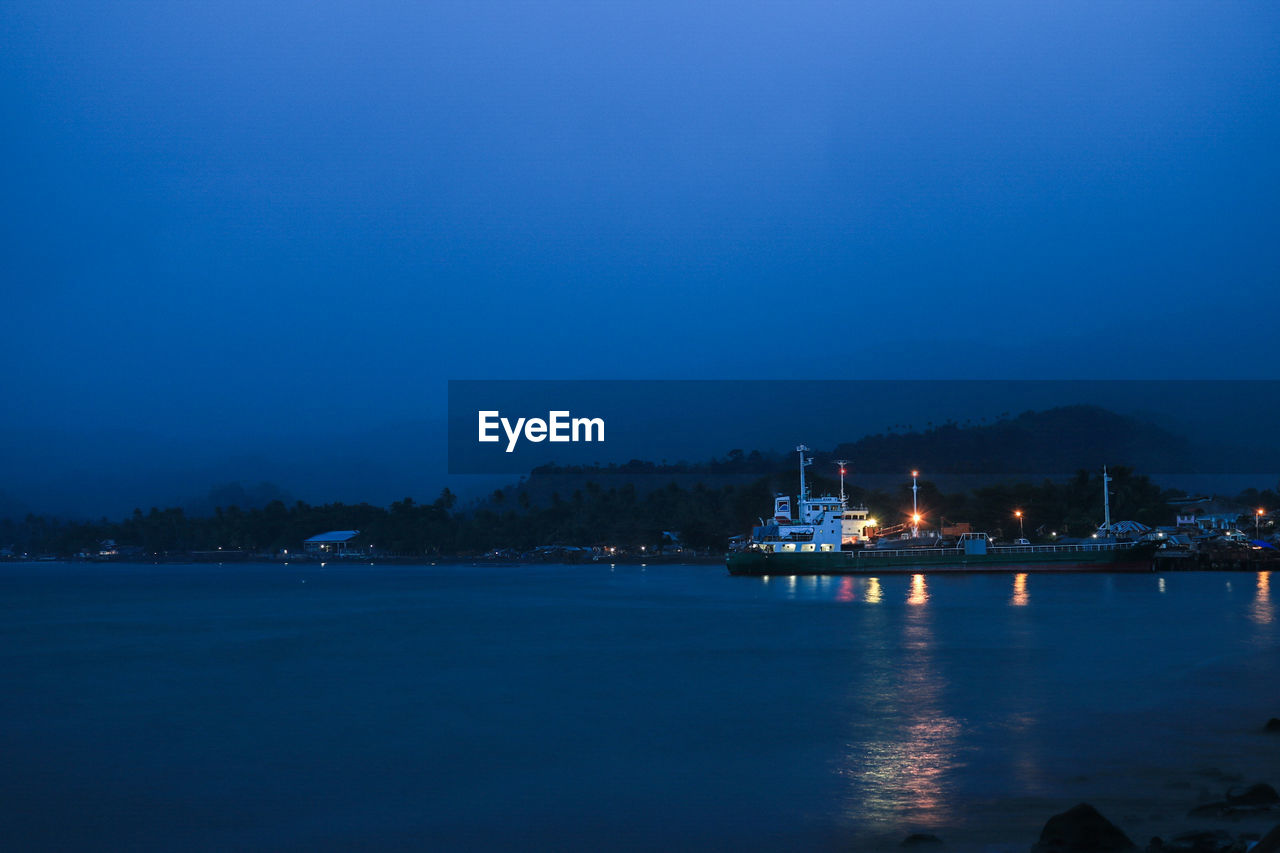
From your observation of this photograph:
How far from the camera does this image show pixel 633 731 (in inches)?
763

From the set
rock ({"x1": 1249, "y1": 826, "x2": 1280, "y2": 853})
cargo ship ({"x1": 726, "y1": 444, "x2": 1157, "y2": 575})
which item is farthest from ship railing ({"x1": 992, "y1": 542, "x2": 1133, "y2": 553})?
rock ({"x1": 1249, "y1": 826, "x2": 1280, "y2": 853})

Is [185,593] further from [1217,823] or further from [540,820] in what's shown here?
[1217,823]

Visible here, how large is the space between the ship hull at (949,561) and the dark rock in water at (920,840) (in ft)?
222

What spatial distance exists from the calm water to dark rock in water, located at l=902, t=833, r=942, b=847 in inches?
7.6

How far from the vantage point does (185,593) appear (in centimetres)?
8150

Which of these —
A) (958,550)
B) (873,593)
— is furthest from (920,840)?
(958,550)

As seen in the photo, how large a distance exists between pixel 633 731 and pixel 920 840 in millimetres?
8968

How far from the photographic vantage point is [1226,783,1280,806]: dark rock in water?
11594 millimetres

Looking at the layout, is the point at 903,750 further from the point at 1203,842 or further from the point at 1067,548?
the point at 1067,548

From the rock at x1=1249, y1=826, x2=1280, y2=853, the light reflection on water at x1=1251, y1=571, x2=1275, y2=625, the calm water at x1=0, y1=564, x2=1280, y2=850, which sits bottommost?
the light reflection on water at x1=1251, y1=571, x2=1275, y2=625

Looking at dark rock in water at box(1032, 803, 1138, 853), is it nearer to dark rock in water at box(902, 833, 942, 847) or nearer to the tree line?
dark rock in water at box(902, 833, 942, 847)

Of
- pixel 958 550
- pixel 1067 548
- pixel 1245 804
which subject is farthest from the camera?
pixel 958 550

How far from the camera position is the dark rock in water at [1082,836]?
9945 millimetres

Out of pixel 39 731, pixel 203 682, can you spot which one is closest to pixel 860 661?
pixel 203 682
